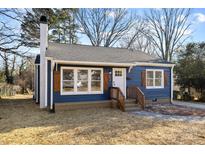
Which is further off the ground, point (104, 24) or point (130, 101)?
point (104, 24)

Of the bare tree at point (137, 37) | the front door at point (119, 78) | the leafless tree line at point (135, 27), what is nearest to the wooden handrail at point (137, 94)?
the front door at point (119, 78)

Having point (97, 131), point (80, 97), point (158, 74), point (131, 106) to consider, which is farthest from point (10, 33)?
point (97, 131)

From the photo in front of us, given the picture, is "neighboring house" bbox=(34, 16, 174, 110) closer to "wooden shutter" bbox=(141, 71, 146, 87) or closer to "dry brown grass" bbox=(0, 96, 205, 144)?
"wooden shutter" bbox=(141, 71, 146, 87)

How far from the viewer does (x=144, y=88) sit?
1375 cm

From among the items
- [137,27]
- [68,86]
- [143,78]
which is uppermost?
[137,27]

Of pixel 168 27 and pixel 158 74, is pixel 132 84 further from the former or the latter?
pixel 168 27

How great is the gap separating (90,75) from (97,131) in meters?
5.37

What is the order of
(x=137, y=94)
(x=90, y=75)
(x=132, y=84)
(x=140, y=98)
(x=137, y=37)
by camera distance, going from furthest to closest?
(x=137, y=37) → (x=132, y=84) → (x=137, y=94) → (x=140, y=98) → (x=90, y=75)

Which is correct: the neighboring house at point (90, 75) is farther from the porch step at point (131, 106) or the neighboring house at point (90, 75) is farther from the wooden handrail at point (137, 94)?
the porch step at point (131, 106)

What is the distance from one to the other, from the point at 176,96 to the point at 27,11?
13.4 m

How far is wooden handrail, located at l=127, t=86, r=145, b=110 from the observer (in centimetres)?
1195

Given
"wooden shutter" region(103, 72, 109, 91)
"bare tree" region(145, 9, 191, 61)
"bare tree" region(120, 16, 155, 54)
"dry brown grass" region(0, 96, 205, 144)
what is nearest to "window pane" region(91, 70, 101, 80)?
"wooden shutter" region(103, 72, 109, 91)
